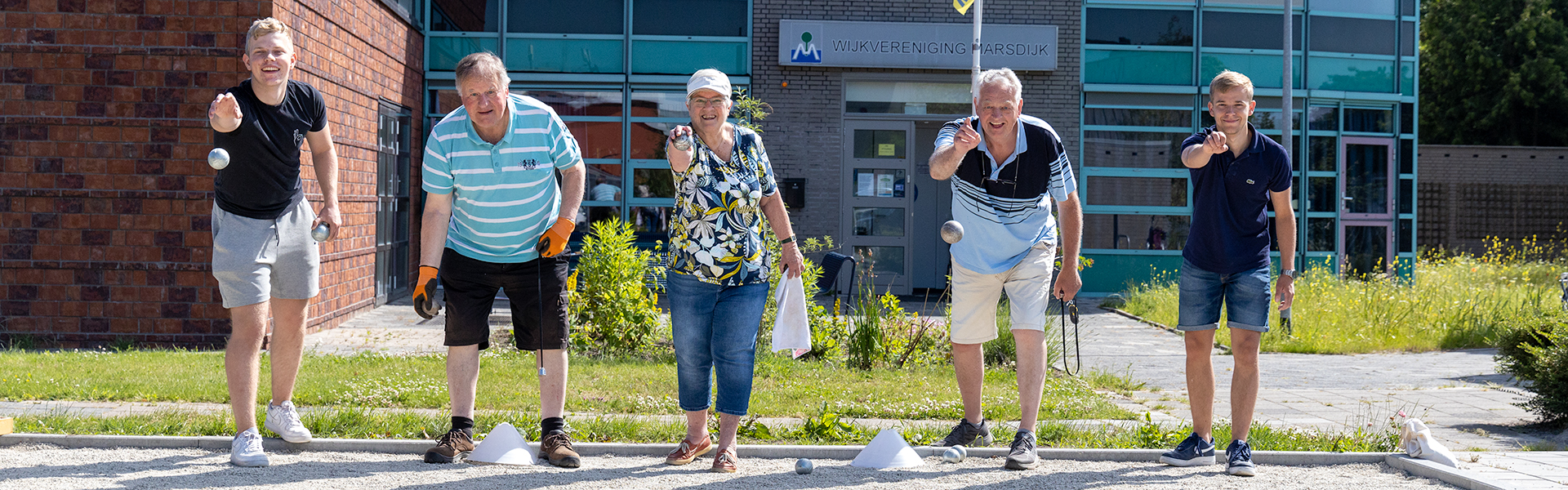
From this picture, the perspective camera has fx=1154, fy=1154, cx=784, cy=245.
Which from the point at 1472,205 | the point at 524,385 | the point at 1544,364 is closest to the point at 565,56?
the point at 524,385

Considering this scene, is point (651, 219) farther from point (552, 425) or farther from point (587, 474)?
point (587, 474)

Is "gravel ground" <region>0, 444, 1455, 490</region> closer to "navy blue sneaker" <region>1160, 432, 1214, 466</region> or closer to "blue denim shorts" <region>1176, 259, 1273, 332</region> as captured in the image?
"navy blue sneaker" <region>1160, 432, 1214, 466</region>

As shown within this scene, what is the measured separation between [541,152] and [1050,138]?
2031 mm

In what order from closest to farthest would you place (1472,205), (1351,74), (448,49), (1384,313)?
(1384,313)
(448,49)
(1351,74)
(1472,205)

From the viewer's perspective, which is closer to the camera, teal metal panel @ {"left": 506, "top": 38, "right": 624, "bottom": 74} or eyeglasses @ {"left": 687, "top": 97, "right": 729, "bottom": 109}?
eyeglasses @ {"left": 687, "top": 97, "right": 729, "bottom": 109}

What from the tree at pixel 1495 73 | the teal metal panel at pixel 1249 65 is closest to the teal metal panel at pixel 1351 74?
the teal metal panel at pixel 1249 65

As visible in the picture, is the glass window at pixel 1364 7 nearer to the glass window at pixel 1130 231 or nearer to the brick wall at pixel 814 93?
the glass window at pixel 1130 231

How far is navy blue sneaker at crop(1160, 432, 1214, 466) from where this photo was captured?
15.3ft

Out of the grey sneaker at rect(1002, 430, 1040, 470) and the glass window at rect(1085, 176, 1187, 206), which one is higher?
the glass window at rect(1085, 176, 1187, 206)

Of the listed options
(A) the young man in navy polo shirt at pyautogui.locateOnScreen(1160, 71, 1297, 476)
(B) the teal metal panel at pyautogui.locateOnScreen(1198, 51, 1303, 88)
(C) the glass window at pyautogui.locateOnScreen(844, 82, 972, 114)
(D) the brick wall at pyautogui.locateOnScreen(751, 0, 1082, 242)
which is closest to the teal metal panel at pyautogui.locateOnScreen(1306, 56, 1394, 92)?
(B) the teal metal panel at pyautogui.locateOnScreen(1198, 51, 1303, 88)

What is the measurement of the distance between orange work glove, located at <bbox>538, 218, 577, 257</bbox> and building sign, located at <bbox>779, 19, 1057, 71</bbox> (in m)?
9.67

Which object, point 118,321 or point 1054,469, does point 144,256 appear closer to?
point 118,321

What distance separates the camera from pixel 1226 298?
4746 mm

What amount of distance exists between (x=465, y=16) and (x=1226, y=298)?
36.6 feet
